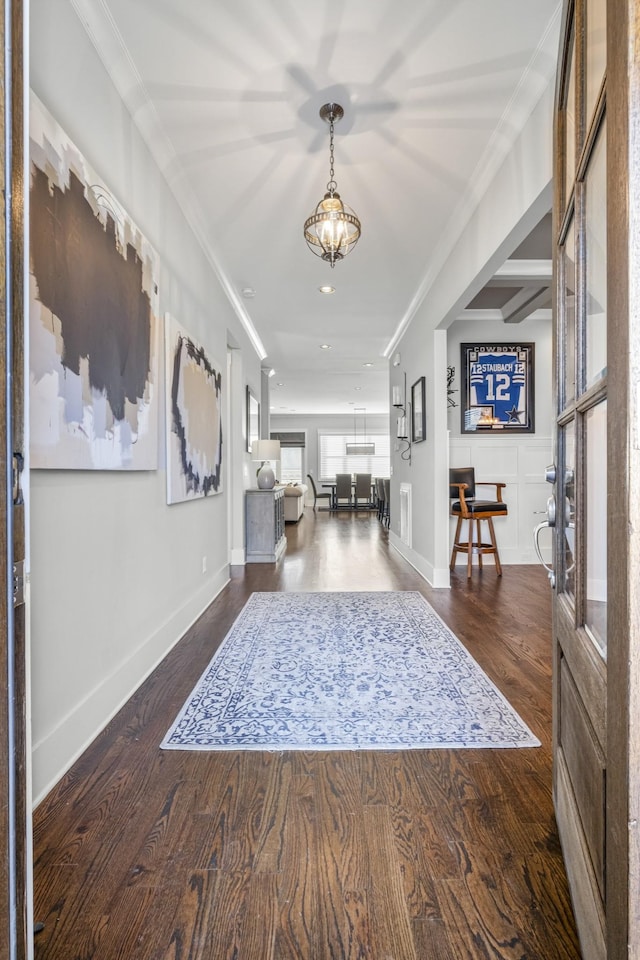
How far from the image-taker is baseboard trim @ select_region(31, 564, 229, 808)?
145 cm

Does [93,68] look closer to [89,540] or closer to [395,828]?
[89,540]

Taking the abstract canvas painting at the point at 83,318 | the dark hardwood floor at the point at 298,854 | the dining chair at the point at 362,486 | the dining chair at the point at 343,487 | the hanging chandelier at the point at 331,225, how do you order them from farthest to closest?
the dining chair at the point at 343,487
the dining chair at the point at 362,486
the hanging chandelier at the point at 331,225
the abstract canvas painting at the point at 83,318
the dark hardwood floor at the point at 298,854

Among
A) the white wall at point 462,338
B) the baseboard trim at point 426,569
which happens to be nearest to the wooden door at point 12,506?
the white wall at point 462,338

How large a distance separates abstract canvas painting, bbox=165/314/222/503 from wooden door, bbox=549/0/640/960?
1966 mm

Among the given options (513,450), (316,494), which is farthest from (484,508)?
(316,494)

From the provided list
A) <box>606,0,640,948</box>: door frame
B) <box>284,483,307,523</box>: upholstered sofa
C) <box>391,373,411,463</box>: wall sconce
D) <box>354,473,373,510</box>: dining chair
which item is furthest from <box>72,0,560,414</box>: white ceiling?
<box>354,473,373,510</box>: dining chair

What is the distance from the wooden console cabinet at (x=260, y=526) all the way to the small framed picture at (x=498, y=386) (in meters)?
2.24

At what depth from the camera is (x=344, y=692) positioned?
2.07 metres

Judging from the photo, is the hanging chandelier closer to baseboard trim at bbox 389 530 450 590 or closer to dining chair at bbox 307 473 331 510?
baseboard trim at bbox 389 530 450 590

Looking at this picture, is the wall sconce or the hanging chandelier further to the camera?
the wall sconce

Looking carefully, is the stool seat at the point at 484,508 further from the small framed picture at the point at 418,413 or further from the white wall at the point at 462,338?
the small framed picture at the point at 418,413

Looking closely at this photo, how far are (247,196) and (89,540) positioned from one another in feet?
7.50

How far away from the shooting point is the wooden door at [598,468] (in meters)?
0.54

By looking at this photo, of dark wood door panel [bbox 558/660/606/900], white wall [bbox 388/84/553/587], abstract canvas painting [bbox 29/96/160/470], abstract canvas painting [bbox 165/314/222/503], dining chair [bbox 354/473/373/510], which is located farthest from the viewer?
dining chair [bbox 354/473/373/510]
